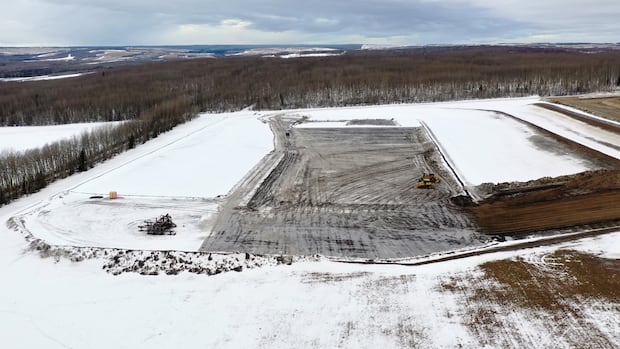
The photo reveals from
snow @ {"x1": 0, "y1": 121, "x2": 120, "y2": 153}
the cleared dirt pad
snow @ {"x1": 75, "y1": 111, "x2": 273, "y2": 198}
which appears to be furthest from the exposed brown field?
snow @ {"x1": 0, "y1": 121, "x2": 120, "y2": 153}

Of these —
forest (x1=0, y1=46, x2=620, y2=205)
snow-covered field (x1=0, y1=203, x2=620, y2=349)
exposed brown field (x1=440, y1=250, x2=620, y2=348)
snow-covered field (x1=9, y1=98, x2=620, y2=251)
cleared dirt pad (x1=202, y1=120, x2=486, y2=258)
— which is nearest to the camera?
exposed brown field (x1=440, y1=250, x2=620, y2=348)

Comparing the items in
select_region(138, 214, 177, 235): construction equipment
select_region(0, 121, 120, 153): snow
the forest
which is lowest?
select_region(138, 214, 177, 235): construction equipment

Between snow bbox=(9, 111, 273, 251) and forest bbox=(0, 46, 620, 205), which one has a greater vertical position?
forest bbox=(0, 46, 620, 205)

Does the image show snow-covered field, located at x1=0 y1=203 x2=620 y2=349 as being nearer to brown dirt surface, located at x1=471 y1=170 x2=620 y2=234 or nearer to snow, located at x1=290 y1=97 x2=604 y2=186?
brown dirt surface, located at x1=471 y1=170 x2=620 y2=234

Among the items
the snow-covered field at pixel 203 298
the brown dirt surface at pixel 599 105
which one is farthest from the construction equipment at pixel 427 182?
the brown dirt surface at pixel 599 105

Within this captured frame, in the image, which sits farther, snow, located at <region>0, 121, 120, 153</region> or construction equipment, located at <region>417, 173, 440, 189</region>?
snow, located at <region>0, 121, 120, 153</region>

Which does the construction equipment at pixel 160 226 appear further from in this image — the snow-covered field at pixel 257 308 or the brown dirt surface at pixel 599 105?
the brown dirt surface at pixel 599 105

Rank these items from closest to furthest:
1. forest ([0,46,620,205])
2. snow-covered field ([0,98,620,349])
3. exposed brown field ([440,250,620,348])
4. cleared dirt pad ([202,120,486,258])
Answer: exposed brown field ([440,250,620,348]) → snow-covered field ([0,98,620,349]) → cleared dirt pad ([202,120,486,258]) → forest ([0,46,620,205])

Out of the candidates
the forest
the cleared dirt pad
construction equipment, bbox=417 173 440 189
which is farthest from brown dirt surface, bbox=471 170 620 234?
the forest

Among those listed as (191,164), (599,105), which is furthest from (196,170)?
(599,105)

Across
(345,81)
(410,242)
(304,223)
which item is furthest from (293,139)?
(345,81)
